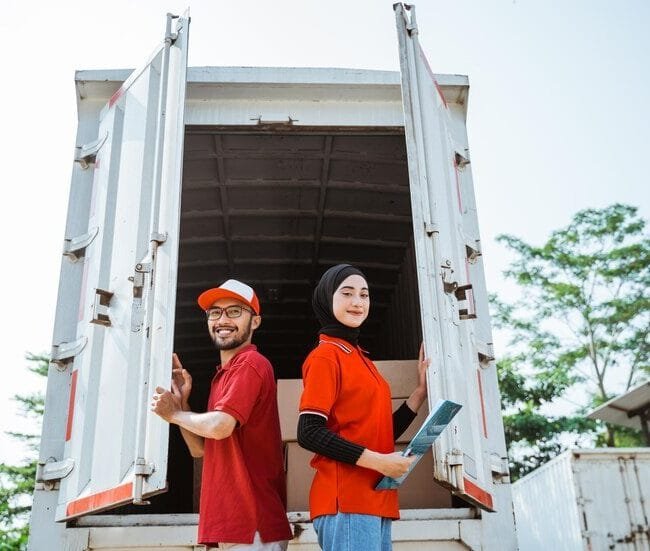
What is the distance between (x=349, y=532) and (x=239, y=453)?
53 centimetres

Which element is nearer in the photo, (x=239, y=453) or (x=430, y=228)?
(x=239, y=453)

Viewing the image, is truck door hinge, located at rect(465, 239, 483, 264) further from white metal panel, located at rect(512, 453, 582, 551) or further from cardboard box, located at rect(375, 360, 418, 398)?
white metal panel, located at rect(512, 453, 582, 551)

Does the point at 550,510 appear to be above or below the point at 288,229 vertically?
below

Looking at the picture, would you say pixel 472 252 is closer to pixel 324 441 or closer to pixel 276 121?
pixel 276 121

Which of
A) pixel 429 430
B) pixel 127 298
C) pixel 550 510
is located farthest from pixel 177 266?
pixel 550 510

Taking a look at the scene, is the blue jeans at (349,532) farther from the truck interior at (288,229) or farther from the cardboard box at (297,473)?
the truck interior at (288,229)

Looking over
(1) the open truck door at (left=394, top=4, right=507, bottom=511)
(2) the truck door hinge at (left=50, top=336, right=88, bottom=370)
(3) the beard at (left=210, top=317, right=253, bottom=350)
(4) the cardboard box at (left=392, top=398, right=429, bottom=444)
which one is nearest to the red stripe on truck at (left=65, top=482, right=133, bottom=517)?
(3) the beard at (left=210, top=317, right=253, bottom=350)

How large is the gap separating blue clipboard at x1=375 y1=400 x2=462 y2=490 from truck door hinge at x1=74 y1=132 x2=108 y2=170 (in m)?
2.65

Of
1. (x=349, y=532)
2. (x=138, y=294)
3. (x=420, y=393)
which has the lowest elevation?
(x=349, y=532)

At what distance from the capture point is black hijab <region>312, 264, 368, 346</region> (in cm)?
263

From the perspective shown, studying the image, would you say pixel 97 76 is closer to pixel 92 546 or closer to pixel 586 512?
pixel 92 546

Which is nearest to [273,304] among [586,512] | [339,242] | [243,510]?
[339,242]

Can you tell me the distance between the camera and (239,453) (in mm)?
2525

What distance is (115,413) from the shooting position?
3.06 m
